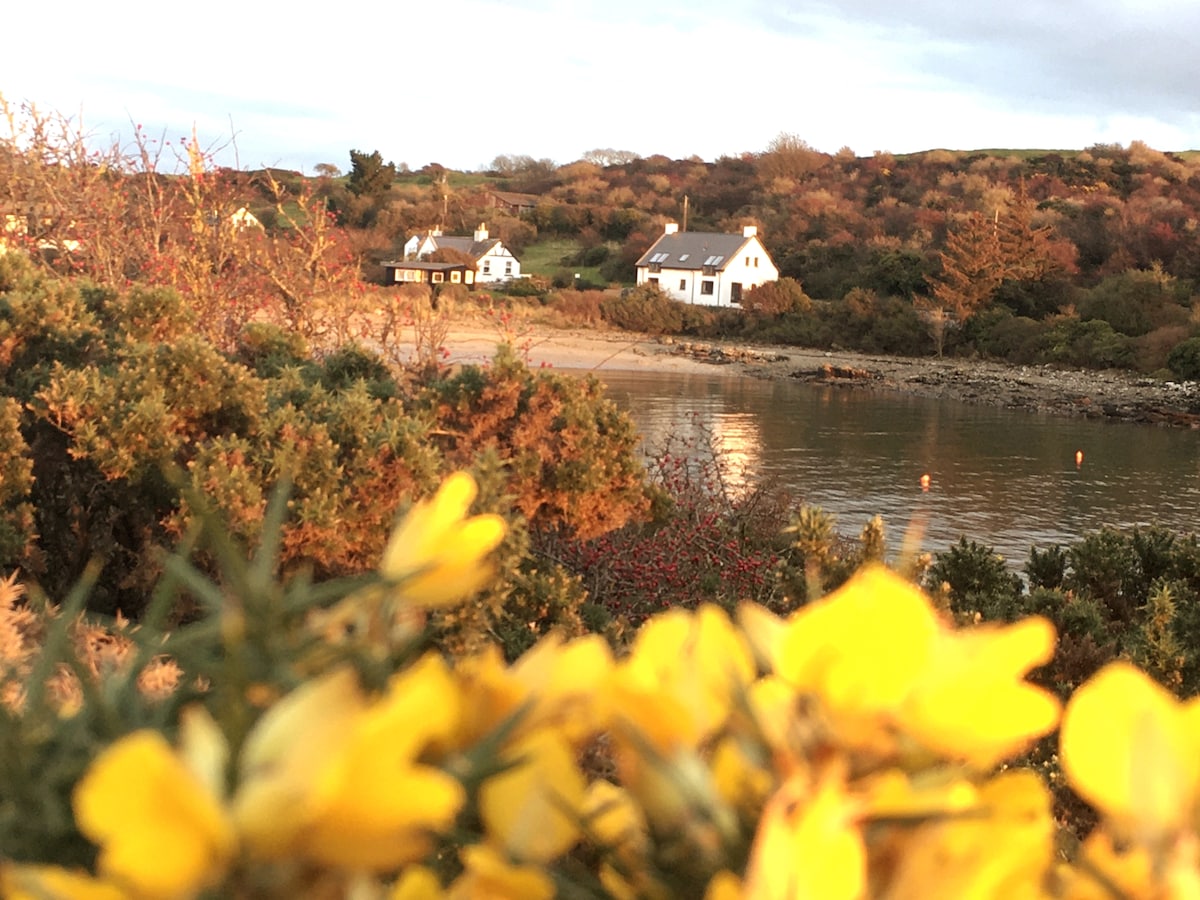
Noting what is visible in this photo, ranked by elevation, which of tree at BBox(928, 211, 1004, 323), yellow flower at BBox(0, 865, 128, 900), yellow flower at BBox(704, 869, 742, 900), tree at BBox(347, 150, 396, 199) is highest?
tree at BBox(347, 150, 396, 199)

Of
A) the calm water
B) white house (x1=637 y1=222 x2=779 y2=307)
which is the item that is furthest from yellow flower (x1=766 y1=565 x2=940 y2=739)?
white house (x1=637 y1=222 x2=779 y2=307)

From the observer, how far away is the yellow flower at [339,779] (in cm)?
31

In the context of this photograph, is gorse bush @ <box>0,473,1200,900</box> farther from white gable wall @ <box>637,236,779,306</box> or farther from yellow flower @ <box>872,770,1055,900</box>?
white gable wall @ <box>637,236,779,306</box>

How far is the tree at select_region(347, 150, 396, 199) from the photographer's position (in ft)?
185

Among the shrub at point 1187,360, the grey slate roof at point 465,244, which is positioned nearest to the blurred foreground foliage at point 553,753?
the shrub at point 1187,360

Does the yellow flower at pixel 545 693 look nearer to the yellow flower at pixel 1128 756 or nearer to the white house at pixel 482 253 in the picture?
the yellow flower at pixel 1128 756

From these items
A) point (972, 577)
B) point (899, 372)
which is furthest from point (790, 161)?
point (972, 577)

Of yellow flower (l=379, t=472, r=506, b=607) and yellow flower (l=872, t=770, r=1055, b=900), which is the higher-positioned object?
yellow flower (l=379, t=472, r=506, b=607)

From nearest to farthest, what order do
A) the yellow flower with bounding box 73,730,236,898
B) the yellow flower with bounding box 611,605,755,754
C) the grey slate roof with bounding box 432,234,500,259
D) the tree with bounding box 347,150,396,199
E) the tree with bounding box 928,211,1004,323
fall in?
the yellow flower with bounding box 73,730,236,898 → the yellow flower with bounding box 611,605,755,754 → the tree with bounding box 928,211,1004,323 → the grey slate roof with bounding box 432,234,500,259 → the tree with bounding box 347,150,396,199

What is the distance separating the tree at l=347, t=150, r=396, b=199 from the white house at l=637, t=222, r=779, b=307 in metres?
19.3

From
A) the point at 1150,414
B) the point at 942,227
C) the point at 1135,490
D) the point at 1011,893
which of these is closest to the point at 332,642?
the point at 1011,893

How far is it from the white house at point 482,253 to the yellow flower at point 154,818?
4813 cm

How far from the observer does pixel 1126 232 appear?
3800cm

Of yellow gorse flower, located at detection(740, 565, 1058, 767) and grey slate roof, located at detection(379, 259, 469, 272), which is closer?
yellow gorse flower, located at detection(740, 565, 1058, 767)
